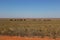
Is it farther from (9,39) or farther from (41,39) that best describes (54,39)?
(9,39)

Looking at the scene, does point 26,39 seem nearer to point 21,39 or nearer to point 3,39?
point 21,39

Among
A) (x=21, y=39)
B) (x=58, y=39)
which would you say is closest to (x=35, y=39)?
(x=21, y=39)

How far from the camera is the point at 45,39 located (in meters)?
18.9

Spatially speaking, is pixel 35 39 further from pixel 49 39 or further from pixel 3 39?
pixel 3 39

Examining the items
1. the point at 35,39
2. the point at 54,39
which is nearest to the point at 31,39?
the point at 35,39

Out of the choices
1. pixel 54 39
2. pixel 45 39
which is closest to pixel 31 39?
pixel 45 39

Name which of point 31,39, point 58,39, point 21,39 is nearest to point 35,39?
point 31,39

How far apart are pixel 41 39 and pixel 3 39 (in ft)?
15.6

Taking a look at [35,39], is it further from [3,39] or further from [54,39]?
[3,39]

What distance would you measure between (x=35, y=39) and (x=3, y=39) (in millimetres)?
3990

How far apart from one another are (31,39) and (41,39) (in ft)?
4.14

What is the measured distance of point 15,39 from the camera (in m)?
18.5

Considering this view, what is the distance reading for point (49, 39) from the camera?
18.9m

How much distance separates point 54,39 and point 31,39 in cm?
295
